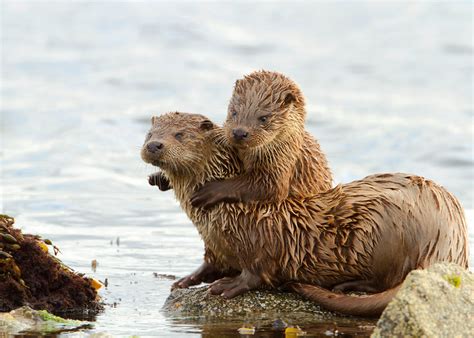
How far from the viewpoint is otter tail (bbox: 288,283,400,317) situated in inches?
369

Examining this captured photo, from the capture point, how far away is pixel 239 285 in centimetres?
991

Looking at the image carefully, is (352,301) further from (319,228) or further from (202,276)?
(202,276)

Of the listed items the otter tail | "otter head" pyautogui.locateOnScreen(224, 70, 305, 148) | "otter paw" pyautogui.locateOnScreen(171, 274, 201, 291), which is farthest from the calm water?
"otter head" pyautogui.locateOnScreen(224, 70, 305, 148)

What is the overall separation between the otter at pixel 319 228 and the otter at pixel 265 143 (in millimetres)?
122

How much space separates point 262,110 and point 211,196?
0.85 metres

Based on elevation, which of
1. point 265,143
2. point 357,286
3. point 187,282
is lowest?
point 357,286

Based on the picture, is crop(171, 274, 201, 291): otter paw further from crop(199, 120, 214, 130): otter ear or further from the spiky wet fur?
crop(199, 120, 214, 130): otter ear

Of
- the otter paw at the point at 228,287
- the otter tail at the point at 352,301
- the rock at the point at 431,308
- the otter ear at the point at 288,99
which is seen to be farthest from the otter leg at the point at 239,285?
the rock at the point at 431,308

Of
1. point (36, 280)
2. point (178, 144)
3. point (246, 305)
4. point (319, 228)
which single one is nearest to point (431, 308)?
point (319, 228)

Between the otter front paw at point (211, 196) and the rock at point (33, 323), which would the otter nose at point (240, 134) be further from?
the rock at point (33, 323)

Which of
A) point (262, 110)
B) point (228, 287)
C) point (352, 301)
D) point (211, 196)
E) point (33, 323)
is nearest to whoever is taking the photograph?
point (33, 323)

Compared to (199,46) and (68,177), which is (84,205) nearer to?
(68,177)

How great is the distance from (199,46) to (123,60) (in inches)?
102

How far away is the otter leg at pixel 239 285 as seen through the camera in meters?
9.88
